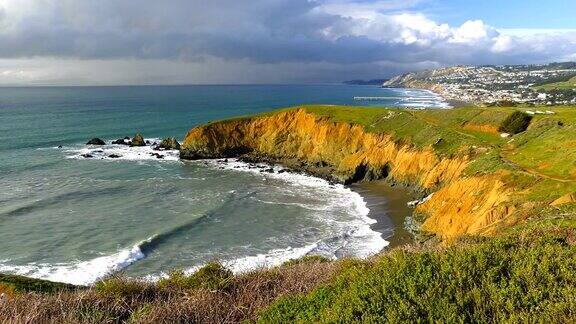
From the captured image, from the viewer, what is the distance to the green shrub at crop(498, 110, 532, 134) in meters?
53.9

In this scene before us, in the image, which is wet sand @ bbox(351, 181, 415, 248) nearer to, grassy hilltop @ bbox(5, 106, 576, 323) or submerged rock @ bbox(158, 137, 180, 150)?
grassy hilltop @ bbox(5, 106, 576, 323)

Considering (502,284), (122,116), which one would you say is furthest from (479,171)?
(122,116)

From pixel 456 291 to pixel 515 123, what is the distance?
51.5 m

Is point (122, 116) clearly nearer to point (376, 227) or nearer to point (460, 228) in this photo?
point (376, 227)

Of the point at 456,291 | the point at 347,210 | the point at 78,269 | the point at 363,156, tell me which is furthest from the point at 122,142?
the point at 456,291

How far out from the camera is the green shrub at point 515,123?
5391cm

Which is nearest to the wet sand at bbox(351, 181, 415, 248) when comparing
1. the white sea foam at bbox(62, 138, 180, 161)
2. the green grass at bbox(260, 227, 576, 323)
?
the green grass at bbox(260, 227, 576, 323)

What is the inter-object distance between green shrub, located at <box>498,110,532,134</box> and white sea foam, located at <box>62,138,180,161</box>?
150ft

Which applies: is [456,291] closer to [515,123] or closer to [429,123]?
[515,123]

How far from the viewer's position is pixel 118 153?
74.9 metres

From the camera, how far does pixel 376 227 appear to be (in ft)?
130

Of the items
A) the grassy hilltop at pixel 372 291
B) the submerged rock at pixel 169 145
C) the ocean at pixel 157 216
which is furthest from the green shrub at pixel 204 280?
the submerged rock at pixel 169 145

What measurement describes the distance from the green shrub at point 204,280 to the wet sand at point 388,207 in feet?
74.9

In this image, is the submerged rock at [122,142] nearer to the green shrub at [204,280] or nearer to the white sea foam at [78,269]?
the white sea foam at [78,269]
